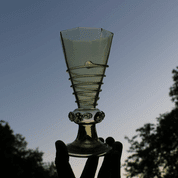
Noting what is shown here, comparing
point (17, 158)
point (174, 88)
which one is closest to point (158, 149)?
point (174, 88)

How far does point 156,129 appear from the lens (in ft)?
73.9

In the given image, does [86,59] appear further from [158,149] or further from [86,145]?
[158,149]

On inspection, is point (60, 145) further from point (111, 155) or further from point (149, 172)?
point (149, 172)

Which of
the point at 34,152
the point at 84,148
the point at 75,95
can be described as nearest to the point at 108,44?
the point at 75,95

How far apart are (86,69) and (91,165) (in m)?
0.95

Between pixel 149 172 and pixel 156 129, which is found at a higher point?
pixel 156 129

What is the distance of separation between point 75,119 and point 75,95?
0.88ft

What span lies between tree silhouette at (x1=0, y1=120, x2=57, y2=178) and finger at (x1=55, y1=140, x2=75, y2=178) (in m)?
26.0

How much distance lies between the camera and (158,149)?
21.2 metres

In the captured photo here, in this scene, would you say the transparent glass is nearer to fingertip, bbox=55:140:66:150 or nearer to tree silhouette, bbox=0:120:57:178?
fingertip, bbox=55:140:66:150

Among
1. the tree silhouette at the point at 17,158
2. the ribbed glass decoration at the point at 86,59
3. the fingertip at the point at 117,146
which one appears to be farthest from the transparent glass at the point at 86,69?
the tree silhouette at the point at 17,158

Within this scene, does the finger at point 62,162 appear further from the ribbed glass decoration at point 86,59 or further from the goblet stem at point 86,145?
the ribbed glass decoration at point 86,59

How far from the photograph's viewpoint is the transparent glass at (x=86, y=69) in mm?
2006

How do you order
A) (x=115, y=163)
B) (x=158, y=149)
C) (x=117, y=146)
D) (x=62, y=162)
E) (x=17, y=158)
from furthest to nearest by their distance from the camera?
(x=17, y=158)
(x=158, y=149)
(x=117, y=146)
(x=115, y=163)
(x=62, y=162)
